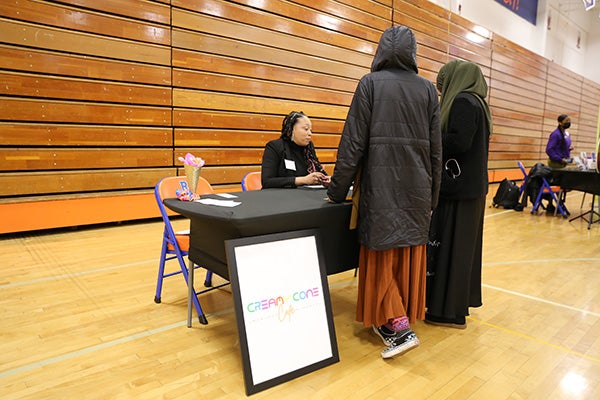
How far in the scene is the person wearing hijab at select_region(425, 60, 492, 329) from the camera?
7.24ft

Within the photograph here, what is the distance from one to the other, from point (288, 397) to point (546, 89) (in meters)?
14.0

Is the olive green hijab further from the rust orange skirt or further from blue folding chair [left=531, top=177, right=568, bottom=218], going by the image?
blue folding chair [left=531, top=177, right=568, bottom=218]

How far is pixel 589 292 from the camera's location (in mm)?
3045

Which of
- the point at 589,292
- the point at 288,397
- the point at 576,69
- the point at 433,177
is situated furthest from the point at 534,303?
the point at 576,69

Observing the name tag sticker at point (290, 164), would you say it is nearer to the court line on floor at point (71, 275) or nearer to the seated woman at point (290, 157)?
the seated woman at point (290, 157)

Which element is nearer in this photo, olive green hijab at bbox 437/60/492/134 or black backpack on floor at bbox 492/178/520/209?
olive green hijab at bbox 437/60/492/134

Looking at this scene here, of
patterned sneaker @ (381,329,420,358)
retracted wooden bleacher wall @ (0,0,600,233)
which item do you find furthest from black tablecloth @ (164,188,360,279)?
retracted wooden bleacher wall @ (0,0,600,233)

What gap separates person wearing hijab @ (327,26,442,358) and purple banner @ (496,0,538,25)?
1079 centimetres

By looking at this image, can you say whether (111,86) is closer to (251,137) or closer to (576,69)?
(251,137)

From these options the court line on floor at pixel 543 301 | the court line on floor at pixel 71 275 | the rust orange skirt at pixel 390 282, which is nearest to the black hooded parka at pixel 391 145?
the rust orange skirt at pixel 390 282

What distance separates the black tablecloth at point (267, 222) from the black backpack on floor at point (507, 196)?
18.6 ft

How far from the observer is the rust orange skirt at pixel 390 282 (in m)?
2.01

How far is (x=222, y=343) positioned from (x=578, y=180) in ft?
18.5

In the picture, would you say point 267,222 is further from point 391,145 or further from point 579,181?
point 579,181
